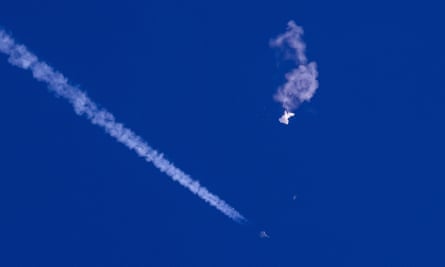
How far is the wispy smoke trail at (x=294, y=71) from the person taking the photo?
56.6 feet

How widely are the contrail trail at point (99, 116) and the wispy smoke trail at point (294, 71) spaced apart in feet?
10.5

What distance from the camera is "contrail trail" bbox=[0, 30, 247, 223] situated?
15.3 metres

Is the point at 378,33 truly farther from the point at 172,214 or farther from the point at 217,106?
the point at 172,214

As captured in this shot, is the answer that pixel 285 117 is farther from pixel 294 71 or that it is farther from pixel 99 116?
pixel 99 116

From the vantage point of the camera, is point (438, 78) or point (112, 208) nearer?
point (112, 208)

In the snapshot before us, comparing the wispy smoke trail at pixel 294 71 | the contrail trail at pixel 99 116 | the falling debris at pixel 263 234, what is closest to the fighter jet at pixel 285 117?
the wispy smoke trail at pixel 294 71

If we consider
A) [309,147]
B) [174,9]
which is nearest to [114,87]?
[174,9]

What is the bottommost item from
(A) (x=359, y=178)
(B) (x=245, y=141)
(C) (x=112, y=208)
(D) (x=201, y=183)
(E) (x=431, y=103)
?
(C) (x=112, y=208)

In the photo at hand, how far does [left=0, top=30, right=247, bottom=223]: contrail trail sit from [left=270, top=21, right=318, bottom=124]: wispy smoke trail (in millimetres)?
3201

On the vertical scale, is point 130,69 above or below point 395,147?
below

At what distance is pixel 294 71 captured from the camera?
Answer: 17297 mm

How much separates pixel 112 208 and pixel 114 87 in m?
3.25

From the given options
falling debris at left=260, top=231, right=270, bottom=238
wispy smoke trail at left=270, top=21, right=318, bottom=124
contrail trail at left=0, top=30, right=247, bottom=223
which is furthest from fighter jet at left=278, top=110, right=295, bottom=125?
falling debris at left=260, top=231, right=270, bottom=238

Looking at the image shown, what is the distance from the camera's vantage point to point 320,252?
59.6 ft
